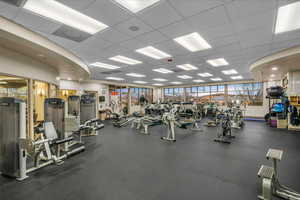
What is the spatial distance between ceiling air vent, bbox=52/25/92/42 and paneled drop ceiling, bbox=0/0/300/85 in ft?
0.15

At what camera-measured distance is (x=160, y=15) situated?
2506 mm

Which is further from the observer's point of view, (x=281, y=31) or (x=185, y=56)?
(x=185, y=56)

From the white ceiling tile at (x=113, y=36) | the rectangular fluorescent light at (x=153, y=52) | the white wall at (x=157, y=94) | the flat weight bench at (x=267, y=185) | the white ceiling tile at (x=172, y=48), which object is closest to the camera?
the flat weight bench at (x=267, y=185)

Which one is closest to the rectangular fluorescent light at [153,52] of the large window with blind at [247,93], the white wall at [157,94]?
the large window with blind at [247,93]

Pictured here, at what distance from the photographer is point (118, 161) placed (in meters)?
3.29

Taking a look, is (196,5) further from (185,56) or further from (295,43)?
(295,43)

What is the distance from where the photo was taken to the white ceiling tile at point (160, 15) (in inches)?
90.7

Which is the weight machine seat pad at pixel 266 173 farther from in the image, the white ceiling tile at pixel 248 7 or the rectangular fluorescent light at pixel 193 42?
the rectangular fluorescent light at pixel 193 42

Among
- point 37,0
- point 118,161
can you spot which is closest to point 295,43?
point 118,161

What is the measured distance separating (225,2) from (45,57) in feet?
14.9

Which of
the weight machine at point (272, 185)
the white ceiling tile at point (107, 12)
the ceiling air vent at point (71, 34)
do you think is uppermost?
the white ceiling tile at point (107, 12)

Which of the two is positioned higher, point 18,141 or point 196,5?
point 196,5

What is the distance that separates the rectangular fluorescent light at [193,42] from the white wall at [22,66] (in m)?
4.11

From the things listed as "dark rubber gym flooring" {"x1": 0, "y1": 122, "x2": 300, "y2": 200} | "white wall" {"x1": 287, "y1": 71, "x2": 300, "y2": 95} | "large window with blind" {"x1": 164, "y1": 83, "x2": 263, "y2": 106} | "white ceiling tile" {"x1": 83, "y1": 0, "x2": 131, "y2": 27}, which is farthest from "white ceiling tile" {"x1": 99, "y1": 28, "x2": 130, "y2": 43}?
"large window with blind" {"x1": 164, "y1": 83, "x2": 263, "y2": 106}
